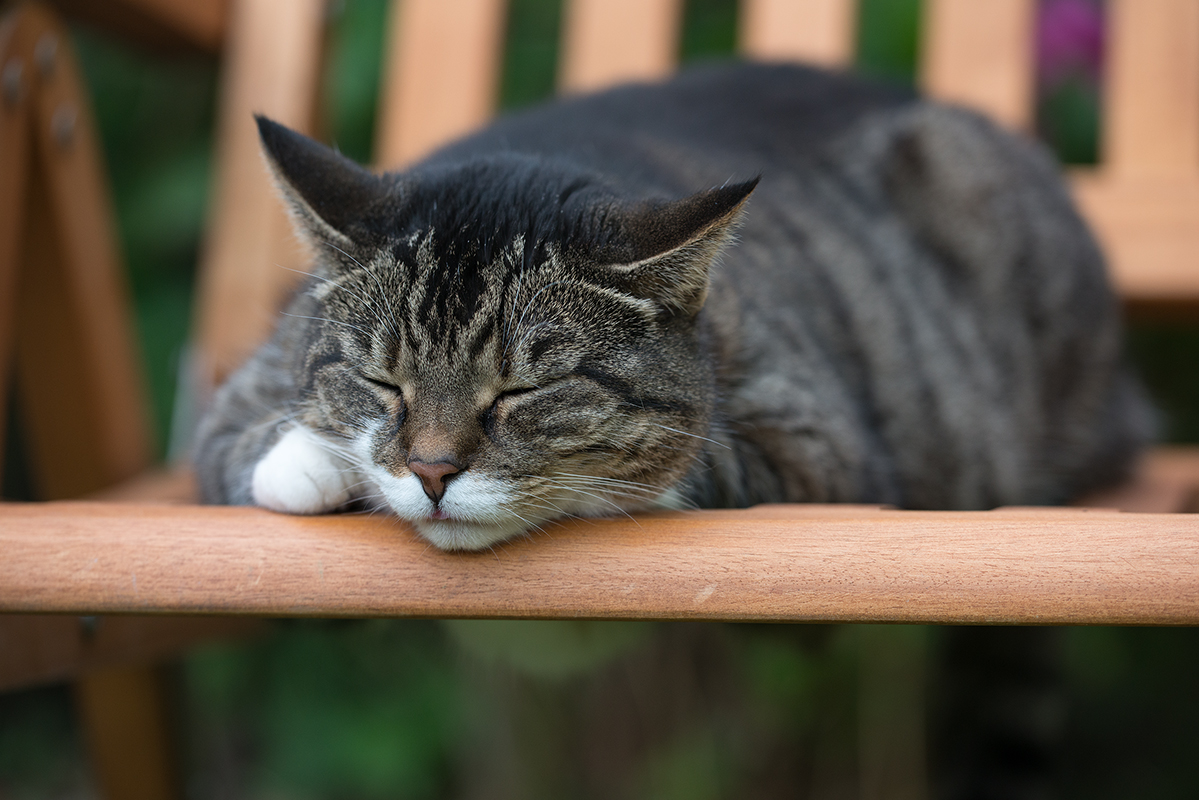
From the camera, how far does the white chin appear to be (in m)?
0.99

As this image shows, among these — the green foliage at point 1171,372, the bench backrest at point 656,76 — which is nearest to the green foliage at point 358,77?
the bench backrest at point 656,76

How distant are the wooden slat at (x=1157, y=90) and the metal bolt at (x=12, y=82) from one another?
6.79 ft

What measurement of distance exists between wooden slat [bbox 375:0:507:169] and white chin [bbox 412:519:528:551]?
1424 millimetres

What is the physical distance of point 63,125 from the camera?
5.73ft

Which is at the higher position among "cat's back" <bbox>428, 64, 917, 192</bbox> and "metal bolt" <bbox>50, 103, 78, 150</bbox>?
"cat's back" <bbox>428, 64, 917, 192</bbox>

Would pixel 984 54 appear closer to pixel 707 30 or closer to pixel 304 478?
pixel 707 30

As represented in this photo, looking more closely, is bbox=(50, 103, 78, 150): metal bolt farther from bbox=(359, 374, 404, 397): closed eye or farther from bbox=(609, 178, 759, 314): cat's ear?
bbox=(609, 178, 759, 314): cat's ear

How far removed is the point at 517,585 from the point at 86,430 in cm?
123

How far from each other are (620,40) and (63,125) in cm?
116

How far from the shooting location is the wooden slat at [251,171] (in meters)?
2.11

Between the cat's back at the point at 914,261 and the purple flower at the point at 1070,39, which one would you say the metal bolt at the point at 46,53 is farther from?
the purple flower at the point at 1070,39

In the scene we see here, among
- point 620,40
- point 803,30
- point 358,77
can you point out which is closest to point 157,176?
point 358,77

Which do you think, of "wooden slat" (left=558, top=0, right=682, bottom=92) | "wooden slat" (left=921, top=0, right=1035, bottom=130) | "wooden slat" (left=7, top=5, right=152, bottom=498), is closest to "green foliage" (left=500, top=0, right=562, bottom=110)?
"wooden slat" (left=558, top=0, right=682, bottom=92)

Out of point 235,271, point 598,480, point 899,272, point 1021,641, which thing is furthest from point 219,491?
point 1021,641
